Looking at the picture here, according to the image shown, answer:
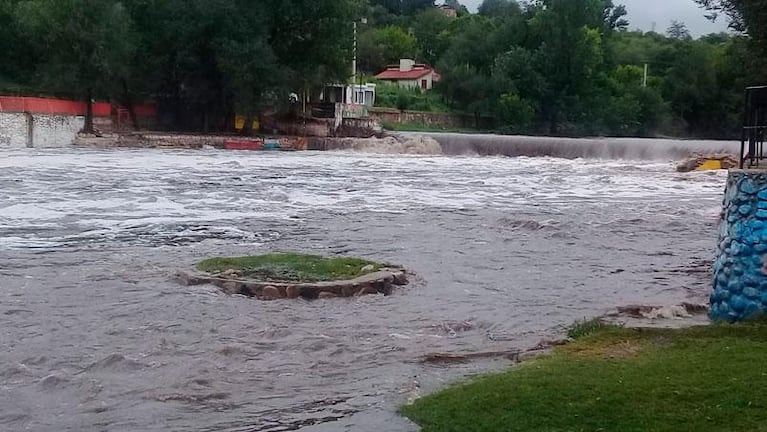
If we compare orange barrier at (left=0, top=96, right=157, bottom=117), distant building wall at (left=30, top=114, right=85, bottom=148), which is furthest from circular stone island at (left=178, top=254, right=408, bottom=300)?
distant building wall at (left=30, top=114, right=85, bottom=148)

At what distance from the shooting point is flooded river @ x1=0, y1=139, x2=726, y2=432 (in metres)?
7.86

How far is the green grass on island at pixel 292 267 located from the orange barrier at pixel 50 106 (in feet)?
131

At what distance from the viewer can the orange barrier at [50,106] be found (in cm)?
5006

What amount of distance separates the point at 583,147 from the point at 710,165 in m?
12.6

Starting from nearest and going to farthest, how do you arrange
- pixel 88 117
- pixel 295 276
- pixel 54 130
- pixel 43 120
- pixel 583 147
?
1. pixel 295 276
2. pixel 583 147
3. pixel 43 120
4. pixel 54 130
5. pixel 88 117

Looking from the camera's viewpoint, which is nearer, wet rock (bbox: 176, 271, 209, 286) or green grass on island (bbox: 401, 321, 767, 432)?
green grass on island (bbox: 401, 321, 767, 432)

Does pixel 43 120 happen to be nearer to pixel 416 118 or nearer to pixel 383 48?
pixel 416 118

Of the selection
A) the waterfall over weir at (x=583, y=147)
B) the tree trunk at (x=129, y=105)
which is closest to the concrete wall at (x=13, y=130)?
the tree trunk at (x=129, y=105)

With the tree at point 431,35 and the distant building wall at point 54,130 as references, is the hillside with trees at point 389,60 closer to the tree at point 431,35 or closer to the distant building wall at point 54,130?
the tree at point 431,35

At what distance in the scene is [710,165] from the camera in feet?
131

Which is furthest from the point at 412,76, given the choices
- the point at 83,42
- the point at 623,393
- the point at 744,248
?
the point at 623,393

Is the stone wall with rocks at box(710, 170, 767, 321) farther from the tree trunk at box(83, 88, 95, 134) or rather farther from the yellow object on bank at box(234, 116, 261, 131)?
the yellow object on bank at box(234, 116, 261, 131)

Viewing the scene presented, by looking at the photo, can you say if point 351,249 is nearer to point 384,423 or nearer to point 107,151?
point 384,423

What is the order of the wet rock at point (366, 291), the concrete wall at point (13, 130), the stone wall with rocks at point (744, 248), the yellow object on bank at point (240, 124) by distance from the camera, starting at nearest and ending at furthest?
1. the stone wall with rocks at point (744, 248)
2. the wet rock at point (366, 291)
3. the concrete wall at point (13, 130)
4. the yellow object on bank at point (240, 124)
